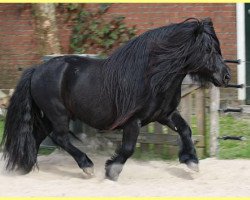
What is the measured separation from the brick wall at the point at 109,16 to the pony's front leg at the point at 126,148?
160 inches

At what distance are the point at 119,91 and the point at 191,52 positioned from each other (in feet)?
2.70

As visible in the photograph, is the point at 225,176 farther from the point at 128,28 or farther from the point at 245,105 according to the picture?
the point at 128,28

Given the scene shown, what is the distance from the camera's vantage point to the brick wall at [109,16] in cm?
967

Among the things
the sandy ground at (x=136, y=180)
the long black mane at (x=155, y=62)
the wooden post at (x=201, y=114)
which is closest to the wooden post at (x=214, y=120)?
the wooden post at (x=201, y=114)

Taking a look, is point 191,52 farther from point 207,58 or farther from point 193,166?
point 193,166

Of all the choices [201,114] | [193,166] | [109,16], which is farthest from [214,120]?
[109,16]

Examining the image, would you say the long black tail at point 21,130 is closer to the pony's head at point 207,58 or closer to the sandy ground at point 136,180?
the sandy ground at point 136,180

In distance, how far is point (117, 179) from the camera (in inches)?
231

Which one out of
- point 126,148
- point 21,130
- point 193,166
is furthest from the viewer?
point 21,130

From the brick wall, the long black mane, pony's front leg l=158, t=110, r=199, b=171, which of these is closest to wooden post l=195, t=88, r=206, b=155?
pony's front leg l=158, t=110, r=199, b=171

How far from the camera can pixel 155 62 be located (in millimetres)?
5727

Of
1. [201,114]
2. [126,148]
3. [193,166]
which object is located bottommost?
[193,166]

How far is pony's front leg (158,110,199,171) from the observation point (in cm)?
607

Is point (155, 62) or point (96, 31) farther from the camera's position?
point (96, 31)
